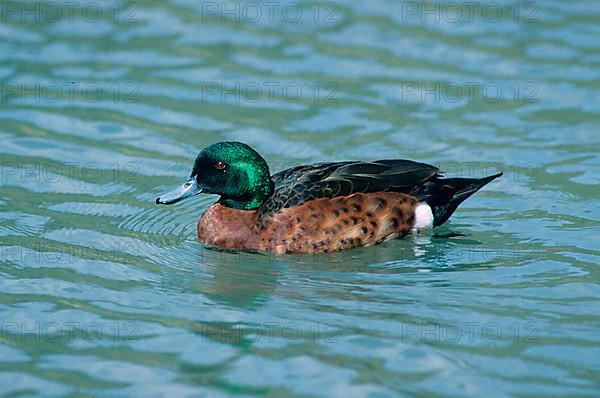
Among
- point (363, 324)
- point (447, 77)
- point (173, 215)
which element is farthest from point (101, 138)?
point (363, 324)

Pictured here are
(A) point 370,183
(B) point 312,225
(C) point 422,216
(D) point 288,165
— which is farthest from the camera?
(D) point 288,165

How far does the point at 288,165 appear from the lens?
Result: 11273 millimetres

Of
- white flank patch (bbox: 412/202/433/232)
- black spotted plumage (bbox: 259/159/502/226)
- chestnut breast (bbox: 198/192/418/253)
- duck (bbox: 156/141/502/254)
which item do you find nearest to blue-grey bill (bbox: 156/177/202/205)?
duck (bbox: 156/141/502/254)

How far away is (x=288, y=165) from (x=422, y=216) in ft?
5.96

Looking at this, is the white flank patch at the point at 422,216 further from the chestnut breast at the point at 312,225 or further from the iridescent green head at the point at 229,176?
the iridescent green head at the point at 229,176

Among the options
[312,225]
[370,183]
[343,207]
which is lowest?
[312,225]

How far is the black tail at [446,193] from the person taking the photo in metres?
9.91

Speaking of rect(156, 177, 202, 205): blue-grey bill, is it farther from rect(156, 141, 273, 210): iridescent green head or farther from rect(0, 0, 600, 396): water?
rect(0, 0, 600, 396): water

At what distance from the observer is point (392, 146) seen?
37.8ft

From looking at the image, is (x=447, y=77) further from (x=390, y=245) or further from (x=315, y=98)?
(x=390, y=245)

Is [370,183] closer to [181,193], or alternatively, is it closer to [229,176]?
[229,176]

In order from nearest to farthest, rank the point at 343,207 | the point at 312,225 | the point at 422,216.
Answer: the point at 312,225 → the point at 343,207 → the point at 422,216

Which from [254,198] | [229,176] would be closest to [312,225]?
[254,198]

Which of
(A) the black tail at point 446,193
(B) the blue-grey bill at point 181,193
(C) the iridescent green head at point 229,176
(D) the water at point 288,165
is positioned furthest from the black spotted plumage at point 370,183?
(B) the blue-grey bill at point 181,193
